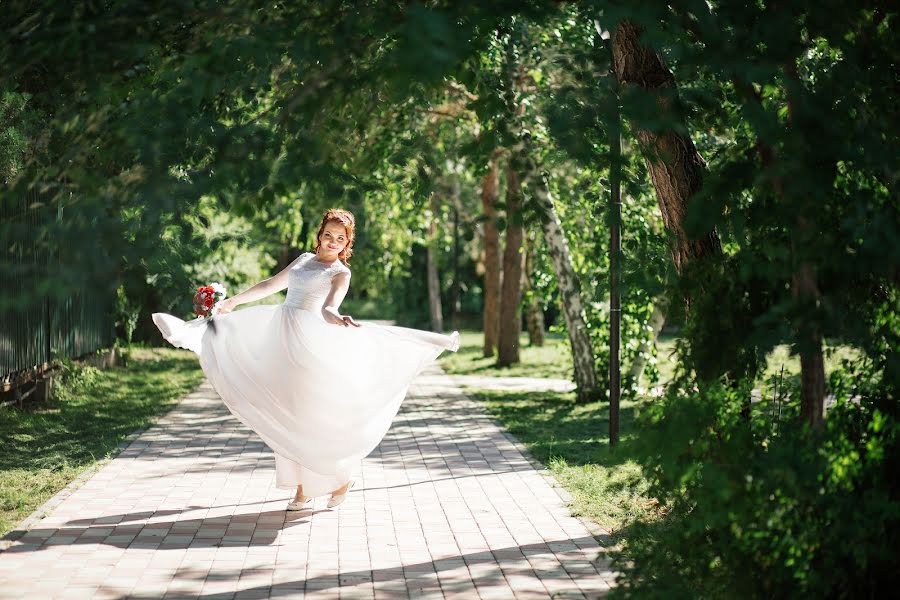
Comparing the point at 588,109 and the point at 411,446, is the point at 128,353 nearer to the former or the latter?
the point at 411,446

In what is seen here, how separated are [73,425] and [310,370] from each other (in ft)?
19.9

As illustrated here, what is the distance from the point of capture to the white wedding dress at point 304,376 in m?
7.94

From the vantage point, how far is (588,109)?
5.39m

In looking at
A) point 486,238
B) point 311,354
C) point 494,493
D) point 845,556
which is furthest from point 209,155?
point 486,238

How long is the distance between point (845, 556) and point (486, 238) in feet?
69.6

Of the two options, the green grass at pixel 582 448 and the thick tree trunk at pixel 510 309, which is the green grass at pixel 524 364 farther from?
the green grass at pixel 582 448

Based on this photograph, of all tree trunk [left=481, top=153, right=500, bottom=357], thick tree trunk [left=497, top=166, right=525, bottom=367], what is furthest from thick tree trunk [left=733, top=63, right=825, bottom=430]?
tree trunk [left=481, top=153, right=500, bottom=357]

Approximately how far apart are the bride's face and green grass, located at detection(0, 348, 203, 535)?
2.92 m

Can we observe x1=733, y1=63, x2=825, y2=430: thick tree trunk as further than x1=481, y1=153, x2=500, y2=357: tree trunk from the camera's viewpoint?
No

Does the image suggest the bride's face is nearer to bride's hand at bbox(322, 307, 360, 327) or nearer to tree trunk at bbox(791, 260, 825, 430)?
bride's hand at bbox(322, 307, 360, 327)

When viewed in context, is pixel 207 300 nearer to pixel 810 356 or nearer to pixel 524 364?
pixel 810 356

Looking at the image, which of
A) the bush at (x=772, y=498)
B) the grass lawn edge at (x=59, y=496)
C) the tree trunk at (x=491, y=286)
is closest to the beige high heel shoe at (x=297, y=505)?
the grass lawn edge at (x=59, y=496)

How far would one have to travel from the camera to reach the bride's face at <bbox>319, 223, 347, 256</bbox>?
8320 millimetres

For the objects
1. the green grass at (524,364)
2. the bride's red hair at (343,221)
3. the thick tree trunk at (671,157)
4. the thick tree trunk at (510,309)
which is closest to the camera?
the thick tree trunk at (671,157)
